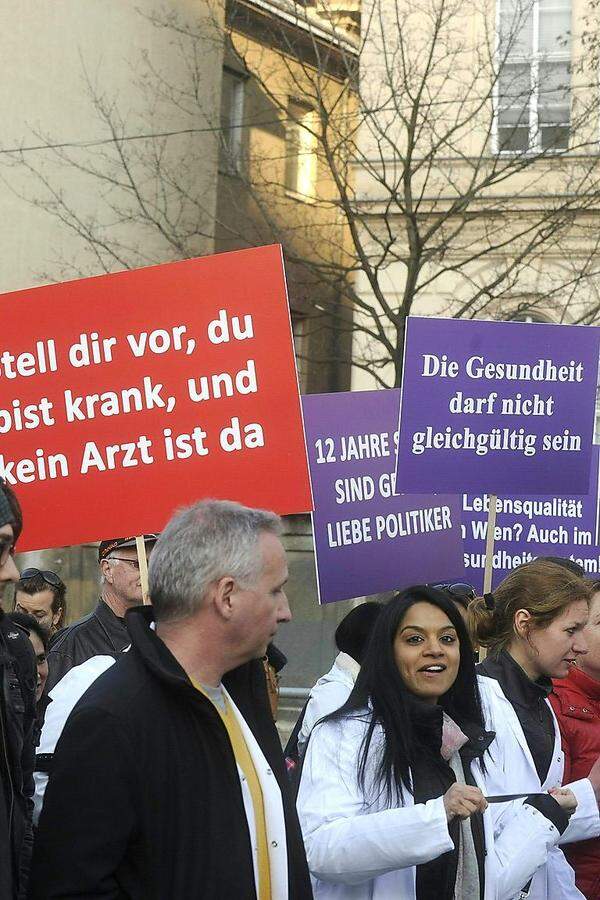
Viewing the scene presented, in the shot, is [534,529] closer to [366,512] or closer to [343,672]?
[366,512]

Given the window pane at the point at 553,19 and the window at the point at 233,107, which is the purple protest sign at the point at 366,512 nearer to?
the window pane at the point at 553,19

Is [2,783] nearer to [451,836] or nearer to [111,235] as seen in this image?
[451,836]

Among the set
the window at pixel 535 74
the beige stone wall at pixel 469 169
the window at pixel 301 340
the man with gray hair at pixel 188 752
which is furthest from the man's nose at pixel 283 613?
the window at pixel 301 340

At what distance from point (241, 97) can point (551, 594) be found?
16424 mm

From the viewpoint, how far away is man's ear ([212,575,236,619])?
2.76m

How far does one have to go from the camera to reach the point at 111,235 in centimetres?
1802

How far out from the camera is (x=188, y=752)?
264 centimetres

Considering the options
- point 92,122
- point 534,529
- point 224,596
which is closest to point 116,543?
point 224,596

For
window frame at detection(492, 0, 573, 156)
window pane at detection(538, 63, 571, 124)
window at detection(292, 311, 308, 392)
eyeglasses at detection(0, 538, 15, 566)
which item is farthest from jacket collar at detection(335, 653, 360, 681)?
window at detection(292, 311, 308, 392)

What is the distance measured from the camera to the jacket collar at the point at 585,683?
16.3ft

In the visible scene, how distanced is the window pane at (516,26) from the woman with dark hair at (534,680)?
1158cm

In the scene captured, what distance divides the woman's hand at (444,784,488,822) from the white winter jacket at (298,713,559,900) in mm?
20

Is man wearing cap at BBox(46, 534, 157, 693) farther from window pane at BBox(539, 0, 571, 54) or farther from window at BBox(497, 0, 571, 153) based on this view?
window pane at BBox(539, 0, 571, 54)

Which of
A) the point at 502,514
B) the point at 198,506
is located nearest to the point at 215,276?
the point at 198,506
